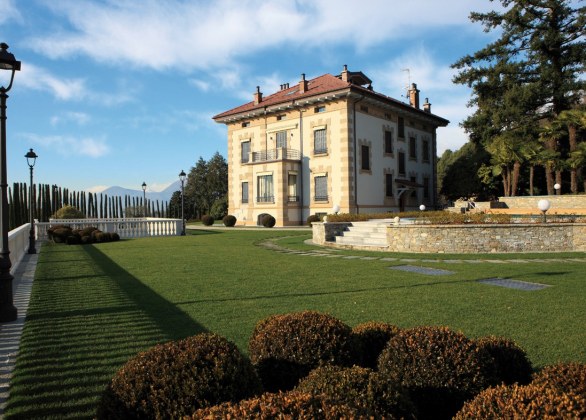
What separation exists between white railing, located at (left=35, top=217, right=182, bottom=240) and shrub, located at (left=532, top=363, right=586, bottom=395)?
76.2ft

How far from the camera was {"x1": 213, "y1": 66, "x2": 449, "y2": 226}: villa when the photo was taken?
31.2 metres

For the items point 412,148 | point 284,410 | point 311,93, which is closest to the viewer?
point 284,410

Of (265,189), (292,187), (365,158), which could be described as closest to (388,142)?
(365,158)

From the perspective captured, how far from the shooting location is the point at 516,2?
3078 cm

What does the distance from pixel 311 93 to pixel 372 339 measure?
1175 inches

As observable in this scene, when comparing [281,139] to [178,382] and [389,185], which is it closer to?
[389,185]

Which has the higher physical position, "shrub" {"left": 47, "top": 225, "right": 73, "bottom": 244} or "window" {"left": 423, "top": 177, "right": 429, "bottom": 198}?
"window" {"left": 423, "top": 177, "right": 429, "bottom": 198}

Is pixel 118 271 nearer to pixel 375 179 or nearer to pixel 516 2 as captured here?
pixel 375 179

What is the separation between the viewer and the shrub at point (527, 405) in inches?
73.6

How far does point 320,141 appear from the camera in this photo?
32469 mm

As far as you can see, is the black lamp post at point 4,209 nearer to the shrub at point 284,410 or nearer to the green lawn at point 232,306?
the green lawn at point 232,306

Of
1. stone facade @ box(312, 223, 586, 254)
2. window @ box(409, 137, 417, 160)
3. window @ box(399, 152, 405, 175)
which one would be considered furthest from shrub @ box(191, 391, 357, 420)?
window @ box(409, 137, 417, 160)

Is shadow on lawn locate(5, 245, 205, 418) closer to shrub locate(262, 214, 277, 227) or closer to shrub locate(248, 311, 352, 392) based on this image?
shrub locate(248, 311, 352, 392)

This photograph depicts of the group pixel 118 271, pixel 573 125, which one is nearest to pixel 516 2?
pixel 573 125
